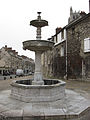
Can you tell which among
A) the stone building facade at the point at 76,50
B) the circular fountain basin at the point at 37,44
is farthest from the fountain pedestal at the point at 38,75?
the stone building facade at the point at 76,50

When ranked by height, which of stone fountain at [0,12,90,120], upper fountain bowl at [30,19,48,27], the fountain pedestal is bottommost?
stone fountain at [0,12,90,120]

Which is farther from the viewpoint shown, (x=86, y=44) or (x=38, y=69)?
(x=86, y=44)

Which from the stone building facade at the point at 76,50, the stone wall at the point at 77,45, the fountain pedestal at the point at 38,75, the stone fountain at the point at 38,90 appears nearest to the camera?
the stone fountain at the point at 38,90

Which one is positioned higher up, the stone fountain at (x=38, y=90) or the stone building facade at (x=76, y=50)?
the stone building facade at (x=76, y=50)

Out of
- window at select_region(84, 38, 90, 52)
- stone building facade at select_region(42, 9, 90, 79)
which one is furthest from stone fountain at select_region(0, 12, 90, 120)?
stone building facade at select_region(42, 9, 90, 79)

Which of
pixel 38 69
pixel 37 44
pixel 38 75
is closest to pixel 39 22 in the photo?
pixel 37 44

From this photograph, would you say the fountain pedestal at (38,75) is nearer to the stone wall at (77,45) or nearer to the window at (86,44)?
the window at (86,44)

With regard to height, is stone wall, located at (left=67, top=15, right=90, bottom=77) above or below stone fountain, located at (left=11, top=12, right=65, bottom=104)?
above

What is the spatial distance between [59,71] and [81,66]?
545 centimetres

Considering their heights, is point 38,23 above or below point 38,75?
above

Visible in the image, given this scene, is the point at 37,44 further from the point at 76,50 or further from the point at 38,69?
the point at 76,50

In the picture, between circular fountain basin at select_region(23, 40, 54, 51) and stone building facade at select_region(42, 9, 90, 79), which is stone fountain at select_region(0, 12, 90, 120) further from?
stone building facade at select_region(42, 9, 90, 79)

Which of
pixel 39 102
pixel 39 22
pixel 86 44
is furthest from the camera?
pixel 86 44

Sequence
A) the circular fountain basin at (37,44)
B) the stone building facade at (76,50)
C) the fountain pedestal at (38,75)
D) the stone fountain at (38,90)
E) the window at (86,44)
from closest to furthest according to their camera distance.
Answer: the stone fountain at (38,90) < the circular fountain basin at (37,44) < the fountain pedestal at (38,75) < the window at (86,44) < the stone building facade at (76,50)
